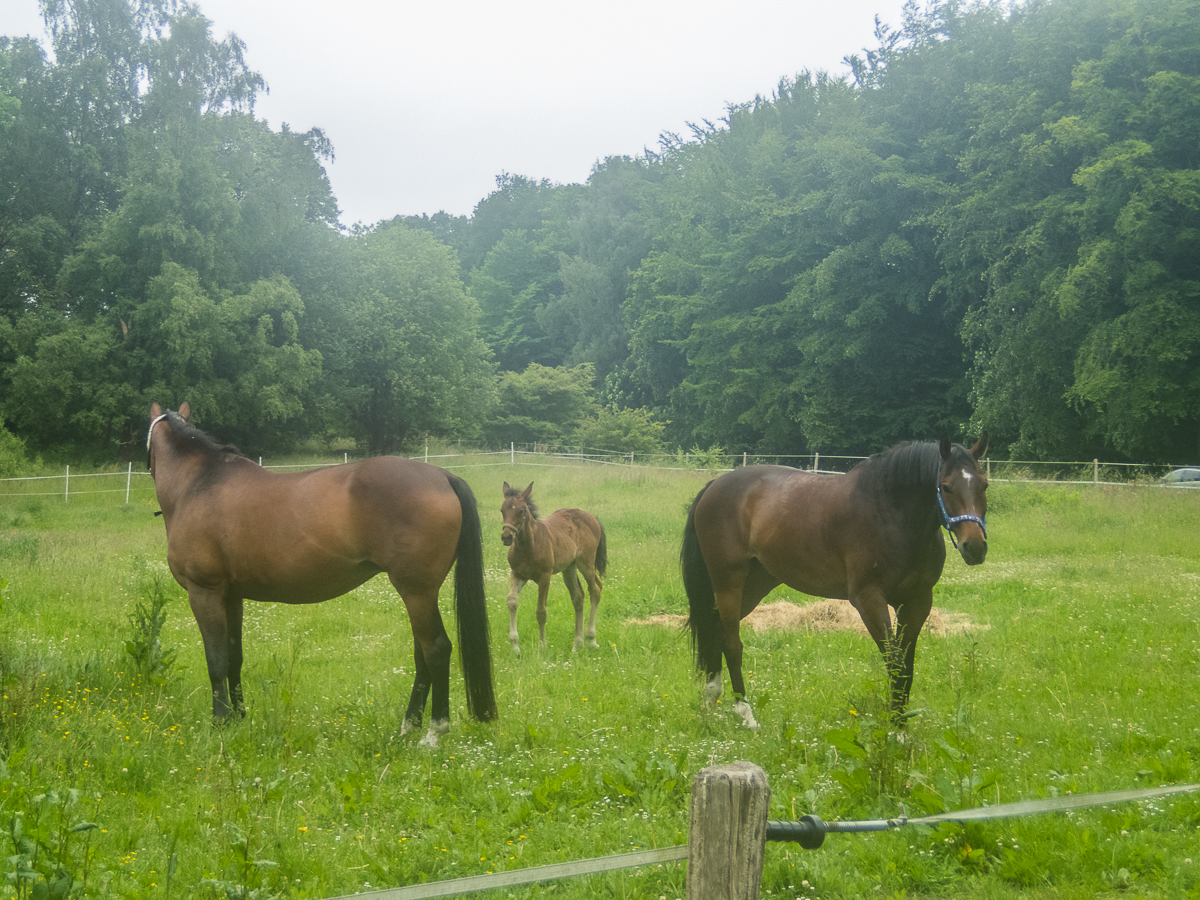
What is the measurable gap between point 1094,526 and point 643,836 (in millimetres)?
15057

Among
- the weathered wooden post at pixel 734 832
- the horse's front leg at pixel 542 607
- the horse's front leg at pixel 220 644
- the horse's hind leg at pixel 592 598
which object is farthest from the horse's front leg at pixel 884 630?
the horse's front leg at pixel 220 644

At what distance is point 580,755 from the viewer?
529 cm

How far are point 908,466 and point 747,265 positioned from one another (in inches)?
1496

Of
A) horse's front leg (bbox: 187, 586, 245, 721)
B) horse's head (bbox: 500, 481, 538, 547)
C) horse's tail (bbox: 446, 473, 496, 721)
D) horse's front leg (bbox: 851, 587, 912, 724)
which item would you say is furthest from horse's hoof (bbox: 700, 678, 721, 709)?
horse's front leg (bbox: 187, 586, 245, 721)

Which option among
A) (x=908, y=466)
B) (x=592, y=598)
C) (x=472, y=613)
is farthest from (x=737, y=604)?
(x=592, y=598)

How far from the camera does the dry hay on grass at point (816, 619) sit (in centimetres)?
941

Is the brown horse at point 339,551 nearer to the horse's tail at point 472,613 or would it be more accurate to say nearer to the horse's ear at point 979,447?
the horse's tail at point 472,613

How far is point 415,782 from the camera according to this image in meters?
4.84

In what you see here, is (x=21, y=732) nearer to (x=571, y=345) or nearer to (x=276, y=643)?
(x=276, y=643)

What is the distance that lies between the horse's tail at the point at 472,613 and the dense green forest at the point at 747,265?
20.2 metres

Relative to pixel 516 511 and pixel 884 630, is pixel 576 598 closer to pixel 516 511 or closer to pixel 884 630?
pixel 516 511

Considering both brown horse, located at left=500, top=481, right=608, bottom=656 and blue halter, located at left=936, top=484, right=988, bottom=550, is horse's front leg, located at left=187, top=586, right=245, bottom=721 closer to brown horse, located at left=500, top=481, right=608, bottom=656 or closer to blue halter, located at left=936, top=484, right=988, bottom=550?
brown horse, located at left=500, top=481, right=608, bottom=656

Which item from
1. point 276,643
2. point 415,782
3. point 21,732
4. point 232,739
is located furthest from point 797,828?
point 276,643

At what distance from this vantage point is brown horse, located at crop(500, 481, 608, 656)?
359 inches
